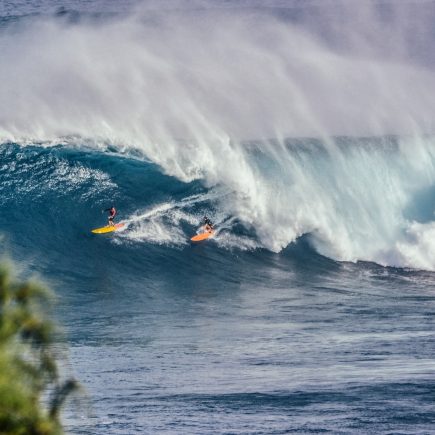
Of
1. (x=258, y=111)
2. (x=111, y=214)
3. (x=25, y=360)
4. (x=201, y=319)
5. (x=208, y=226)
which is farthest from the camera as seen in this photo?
(x=258, y=111)

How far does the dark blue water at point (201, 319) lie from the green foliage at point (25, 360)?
→ 0.67m

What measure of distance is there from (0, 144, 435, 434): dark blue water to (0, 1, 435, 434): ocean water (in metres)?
0.06

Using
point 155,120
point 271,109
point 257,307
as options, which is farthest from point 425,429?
point 271,109

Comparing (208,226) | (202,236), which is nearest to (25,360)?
(202,236)

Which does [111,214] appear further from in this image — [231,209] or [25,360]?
[25,360]

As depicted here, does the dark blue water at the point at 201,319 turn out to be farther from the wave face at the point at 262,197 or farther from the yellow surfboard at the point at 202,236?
the yellow surfboard at the point at 202,236

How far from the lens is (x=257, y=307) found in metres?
22.0

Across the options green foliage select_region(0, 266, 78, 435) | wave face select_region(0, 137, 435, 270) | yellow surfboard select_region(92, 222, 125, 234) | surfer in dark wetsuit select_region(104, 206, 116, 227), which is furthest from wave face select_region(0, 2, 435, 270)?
green foliage select_region(0, 266, 78, 435)

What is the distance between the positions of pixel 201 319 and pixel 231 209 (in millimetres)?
8235

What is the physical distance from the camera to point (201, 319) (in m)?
20.9

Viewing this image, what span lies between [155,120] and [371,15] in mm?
21556

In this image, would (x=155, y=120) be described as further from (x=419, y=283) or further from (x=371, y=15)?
→ (x=371, y=15)

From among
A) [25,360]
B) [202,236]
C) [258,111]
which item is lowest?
[202,236]

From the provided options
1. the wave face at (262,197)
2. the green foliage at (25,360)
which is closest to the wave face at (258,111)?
the wave face at (262,197)
